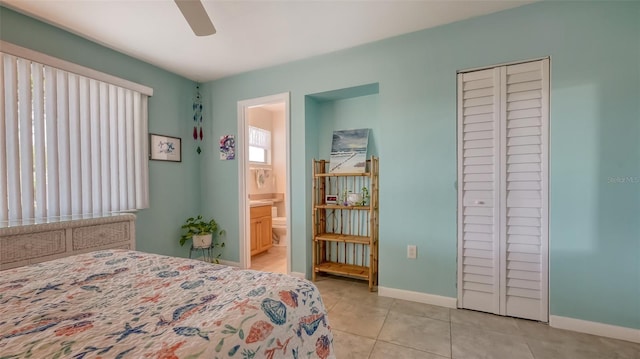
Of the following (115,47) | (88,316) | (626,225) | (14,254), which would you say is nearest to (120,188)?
(14,254)

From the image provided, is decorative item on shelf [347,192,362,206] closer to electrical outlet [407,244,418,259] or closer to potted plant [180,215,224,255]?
electrical outlet [407,244,418,259]

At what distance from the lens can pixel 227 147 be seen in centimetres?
333

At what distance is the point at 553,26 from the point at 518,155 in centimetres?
97

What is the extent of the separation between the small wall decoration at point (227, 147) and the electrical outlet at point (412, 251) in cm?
231

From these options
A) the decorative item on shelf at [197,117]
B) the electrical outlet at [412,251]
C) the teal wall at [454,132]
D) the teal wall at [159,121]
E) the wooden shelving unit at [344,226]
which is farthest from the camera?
the decorative item on shelf at [197,117]

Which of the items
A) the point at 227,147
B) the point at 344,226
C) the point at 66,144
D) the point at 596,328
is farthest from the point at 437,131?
the point at 66,144

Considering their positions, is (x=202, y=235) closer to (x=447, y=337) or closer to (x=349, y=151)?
(x=349, y=151)

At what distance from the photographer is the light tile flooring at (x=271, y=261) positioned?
11.1 ft

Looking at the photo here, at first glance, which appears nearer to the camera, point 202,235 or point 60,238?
point 60,238

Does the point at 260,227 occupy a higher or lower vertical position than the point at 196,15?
lower

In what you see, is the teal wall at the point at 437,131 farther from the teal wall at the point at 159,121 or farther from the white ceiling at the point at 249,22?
the white ceiling at the point at 249,22

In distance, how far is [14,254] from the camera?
65.7 inches

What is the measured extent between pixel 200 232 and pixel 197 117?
1.51m

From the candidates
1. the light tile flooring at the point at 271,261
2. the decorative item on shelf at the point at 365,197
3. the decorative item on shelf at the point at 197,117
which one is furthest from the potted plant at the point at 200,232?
the decorative item on shelf at the point at 365,197
